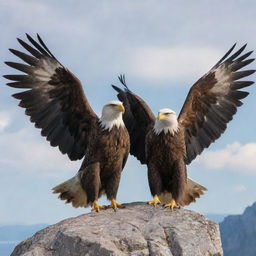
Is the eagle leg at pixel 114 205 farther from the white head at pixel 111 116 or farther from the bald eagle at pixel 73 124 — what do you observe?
the white head at pixel 111 116

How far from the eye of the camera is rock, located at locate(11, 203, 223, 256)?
771 centimetres

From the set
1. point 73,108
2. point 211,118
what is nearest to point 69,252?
point 73,108

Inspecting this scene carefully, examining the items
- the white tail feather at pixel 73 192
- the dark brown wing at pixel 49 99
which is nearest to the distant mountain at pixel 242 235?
the dark brown wing at pixel 49 99

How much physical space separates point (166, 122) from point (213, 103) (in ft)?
7.78

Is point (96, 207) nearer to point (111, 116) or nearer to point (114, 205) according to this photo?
point (114, 205)

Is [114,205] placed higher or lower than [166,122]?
lower

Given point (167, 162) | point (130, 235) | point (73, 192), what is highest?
point (167, 162)

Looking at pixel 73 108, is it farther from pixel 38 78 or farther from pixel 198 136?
pixel 198 136

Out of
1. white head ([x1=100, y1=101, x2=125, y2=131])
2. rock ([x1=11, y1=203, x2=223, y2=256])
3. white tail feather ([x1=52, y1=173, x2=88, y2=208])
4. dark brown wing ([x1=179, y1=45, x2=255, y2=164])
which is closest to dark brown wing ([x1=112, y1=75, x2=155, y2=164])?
dark brown wing ([x1=179, y1=45, x2=255, y2=164])

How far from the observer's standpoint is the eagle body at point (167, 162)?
9.30m

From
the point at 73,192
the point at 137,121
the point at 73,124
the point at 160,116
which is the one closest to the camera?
the point at 160,116

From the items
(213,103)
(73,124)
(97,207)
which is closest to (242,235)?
(213,103)

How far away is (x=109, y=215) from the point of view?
854cm

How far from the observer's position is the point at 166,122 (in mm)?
9289
